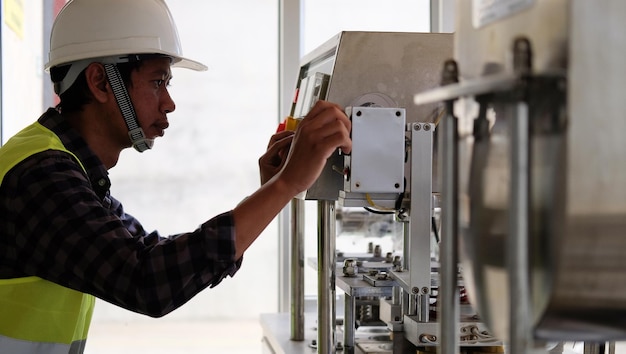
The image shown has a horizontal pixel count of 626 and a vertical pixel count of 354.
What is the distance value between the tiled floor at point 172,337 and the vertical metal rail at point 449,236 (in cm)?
273

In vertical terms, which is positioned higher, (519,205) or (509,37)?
(509,37)

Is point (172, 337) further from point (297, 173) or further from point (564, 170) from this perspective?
point (564, 170)

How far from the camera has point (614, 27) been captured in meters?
0.68

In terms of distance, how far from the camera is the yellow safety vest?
134 cm

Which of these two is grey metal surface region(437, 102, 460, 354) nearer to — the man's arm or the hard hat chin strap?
Result: the man's arm

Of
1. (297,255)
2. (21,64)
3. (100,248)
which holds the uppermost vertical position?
(21,64)

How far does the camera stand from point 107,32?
5.24ft

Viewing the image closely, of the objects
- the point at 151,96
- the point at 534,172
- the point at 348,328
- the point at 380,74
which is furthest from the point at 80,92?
the point at 534,172

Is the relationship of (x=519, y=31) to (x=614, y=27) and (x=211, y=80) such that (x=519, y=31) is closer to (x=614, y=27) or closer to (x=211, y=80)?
(x=614, y=27)

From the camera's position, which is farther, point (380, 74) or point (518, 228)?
point (380, 74)

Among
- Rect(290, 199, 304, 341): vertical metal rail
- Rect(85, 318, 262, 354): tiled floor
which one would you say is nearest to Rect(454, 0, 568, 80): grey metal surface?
Rect(290, 199, 304, 341): vertical metal rail

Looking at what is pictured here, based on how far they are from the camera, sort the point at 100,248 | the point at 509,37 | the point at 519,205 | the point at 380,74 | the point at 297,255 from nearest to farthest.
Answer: the point at 519,205, the point at 509,37, the point at 100,248, the point at 380,74, the point at 297,255

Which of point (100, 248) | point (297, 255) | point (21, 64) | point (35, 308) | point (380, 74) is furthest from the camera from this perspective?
point (21, 64)

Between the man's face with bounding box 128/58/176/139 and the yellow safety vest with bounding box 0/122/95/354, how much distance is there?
0.64ft
